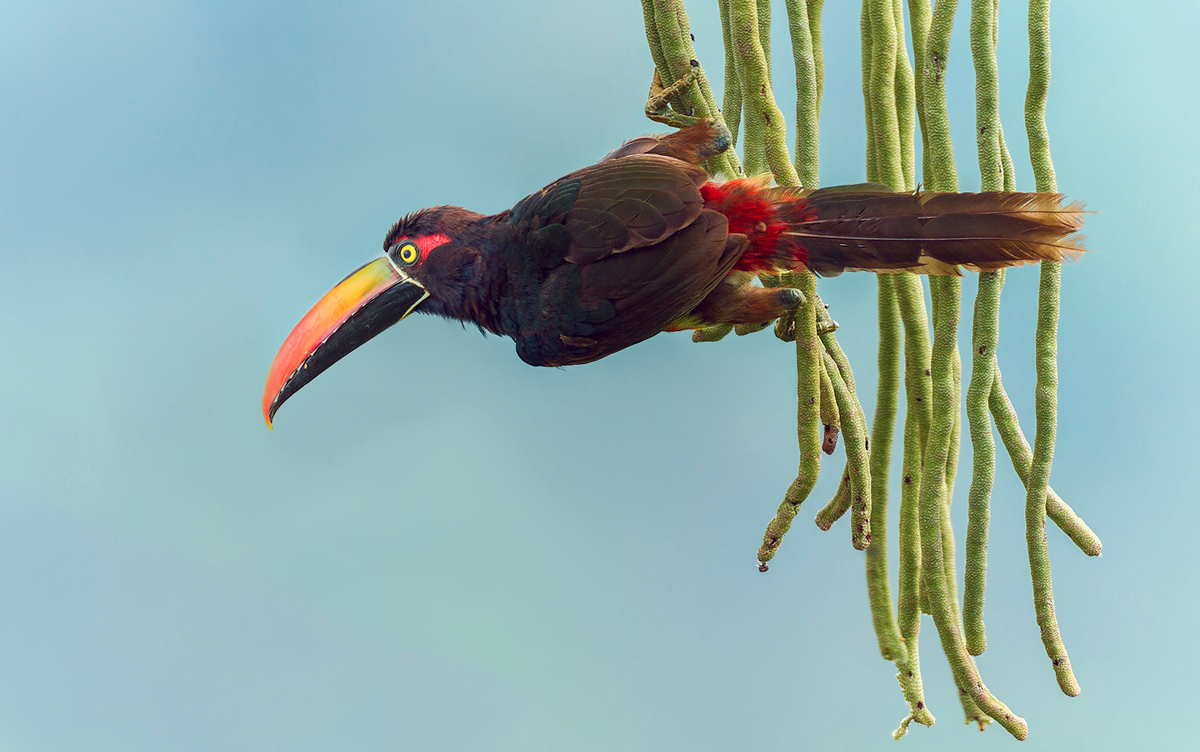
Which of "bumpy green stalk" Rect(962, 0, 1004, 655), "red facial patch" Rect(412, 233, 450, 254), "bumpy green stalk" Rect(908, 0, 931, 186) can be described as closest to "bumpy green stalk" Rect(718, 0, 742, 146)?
"bumpy green stalk" Rect(908, 0, 931, 186)

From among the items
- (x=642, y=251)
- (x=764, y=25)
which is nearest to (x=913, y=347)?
(x=642, y=251)

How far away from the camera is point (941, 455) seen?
155cm

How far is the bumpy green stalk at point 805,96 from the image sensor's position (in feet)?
5.14

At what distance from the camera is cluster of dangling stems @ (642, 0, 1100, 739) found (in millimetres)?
1512

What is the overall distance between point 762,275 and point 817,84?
1.40 ft

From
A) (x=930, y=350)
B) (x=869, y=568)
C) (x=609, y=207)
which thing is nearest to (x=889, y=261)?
(x=930, y=350)

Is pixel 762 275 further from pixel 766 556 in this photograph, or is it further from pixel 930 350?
pixel 766 556

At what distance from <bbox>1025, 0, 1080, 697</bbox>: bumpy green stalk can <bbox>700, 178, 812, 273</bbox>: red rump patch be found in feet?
1.63

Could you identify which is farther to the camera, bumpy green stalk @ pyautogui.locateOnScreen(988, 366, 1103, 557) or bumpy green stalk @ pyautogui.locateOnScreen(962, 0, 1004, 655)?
bumpy green stalk @ pyautogui.locateOnScreen(988, 366, 1103, 557)

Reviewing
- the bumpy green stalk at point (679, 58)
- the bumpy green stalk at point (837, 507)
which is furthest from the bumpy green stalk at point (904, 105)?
the bumpy green stalk at point (837, 507)

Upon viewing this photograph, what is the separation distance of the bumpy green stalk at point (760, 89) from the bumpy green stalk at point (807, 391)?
0.24 m

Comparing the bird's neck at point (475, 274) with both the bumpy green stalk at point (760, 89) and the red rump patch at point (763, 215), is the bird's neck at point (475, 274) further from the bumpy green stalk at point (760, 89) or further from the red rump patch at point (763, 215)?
the bumpy green stalk at point (760, 89)

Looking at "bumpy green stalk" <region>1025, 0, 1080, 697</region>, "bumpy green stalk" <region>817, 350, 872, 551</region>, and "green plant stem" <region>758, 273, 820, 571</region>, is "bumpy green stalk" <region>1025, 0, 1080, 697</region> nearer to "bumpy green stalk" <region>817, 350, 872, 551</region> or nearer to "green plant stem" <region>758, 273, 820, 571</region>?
"bumpy green stalk" <region>817, 350, 872, 551</region>

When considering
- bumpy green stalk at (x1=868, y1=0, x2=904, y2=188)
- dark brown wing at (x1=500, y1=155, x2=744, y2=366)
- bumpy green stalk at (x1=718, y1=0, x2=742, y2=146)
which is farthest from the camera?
bumpy green stalk at (x1=718, y1=0, x2=742, y2=146)
